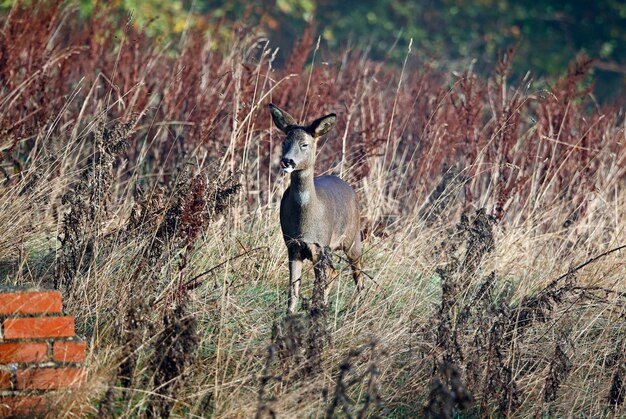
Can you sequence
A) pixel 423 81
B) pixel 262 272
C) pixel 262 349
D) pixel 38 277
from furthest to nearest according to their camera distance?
pixel 423 81, pixel 262 272, pixel 38 277, pixel 262 349

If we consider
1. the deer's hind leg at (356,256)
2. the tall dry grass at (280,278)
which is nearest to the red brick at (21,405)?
the tall dry grass at (280,278)

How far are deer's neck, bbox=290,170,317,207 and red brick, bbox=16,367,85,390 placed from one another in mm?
1626

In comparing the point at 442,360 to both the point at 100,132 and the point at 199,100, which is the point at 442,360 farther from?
the point at 199,100

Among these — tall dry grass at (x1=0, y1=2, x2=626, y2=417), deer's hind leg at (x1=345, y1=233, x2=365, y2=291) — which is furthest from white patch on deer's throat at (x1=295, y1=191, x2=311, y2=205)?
deer's hind leg at (x1=345, y1=233, x2=365, y2=291)

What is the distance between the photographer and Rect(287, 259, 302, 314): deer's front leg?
Result: 5.21 metres

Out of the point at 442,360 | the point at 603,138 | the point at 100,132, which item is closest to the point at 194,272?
the point at 100,132

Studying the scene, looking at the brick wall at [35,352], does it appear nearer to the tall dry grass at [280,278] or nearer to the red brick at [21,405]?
the red brick at [21,405]

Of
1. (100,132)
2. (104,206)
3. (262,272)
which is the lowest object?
(262,272)

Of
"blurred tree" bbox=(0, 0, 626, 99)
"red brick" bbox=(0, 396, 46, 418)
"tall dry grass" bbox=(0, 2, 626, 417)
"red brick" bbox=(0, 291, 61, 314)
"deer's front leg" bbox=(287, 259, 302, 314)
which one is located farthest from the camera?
"blurred tree" bbox=(0, 0, 626, 99)

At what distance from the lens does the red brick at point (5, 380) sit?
13.2 ft

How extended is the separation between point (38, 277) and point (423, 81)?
15.8ft

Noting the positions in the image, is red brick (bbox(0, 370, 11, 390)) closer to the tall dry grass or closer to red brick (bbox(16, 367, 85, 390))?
→ red brick (bbox(16, 367, 85, 390))

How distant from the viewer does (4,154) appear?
627 centimetres

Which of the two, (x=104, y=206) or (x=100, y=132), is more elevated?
(x=100, y=132)
